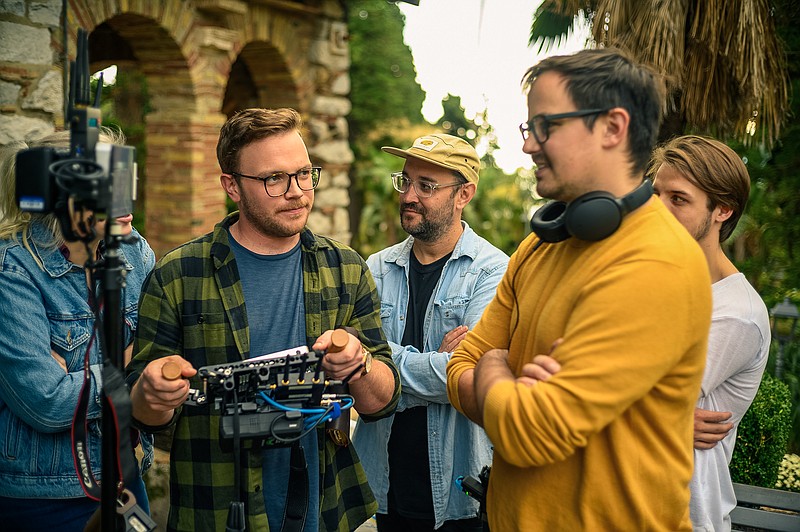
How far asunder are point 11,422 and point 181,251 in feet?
2.64

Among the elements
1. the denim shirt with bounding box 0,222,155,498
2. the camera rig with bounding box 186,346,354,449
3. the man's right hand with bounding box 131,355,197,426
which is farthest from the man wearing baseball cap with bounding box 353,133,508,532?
the denim shirt with bounding box 0,222,155,498

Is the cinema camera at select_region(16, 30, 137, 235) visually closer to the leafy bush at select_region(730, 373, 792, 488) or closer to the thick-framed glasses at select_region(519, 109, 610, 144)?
the thick-framed glasses at select_region(519, 109, 610, 144)

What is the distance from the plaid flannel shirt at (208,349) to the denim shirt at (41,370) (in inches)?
8.9

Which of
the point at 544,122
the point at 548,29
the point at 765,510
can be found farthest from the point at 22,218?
the point at 548,29

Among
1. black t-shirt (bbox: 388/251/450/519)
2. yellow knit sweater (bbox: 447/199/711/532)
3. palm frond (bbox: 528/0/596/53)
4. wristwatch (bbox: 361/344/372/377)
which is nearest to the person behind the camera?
yellow knit sweater (bbox: 447/199/711/532)

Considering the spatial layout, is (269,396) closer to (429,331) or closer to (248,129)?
(248,129)

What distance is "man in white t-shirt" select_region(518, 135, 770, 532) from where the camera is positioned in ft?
7.64

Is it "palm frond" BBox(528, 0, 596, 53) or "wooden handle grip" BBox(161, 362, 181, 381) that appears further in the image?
"palm frond" BBox(528, 0, 596, 53)

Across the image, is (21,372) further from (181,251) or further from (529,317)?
(529,317)

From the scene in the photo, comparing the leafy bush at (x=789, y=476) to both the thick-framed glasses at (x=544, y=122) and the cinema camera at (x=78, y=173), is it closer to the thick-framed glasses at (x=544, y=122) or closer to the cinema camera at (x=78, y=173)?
the thick-framed glasses at (x=544, y=122)

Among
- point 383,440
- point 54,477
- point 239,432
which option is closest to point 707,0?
point 383,440

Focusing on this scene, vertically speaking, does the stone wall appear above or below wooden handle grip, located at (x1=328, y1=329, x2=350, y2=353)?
above

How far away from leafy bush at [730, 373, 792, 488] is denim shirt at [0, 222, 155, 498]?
2.88m

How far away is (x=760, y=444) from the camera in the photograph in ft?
11.6
